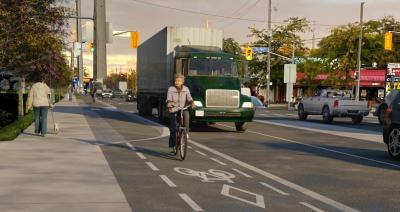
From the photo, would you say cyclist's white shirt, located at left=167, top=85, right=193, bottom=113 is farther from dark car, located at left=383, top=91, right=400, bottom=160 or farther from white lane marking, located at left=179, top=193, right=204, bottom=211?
Result: dark car, located at left=383, top=91, right=400, bottom=160

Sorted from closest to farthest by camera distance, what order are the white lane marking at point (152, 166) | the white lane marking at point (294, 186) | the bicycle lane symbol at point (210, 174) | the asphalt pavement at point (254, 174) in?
the white lane marking at point (294, 186), the asphalt pavement at point (254, 174), the bicycle lane symbol at point (210, 174), the white lane marking at point (152, 166)

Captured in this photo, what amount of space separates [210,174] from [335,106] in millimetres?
17525

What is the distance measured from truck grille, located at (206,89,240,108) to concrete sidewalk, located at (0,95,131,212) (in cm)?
525

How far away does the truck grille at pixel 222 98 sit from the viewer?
716 inches

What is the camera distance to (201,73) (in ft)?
63.3

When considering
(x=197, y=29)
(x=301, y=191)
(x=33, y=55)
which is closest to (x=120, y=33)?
(x=197, y=29)

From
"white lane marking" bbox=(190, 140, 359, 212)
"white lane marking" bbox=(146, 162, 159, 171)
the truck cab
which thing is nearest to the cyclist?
"white lane marking" bbox=(146, 162, 159, 171)

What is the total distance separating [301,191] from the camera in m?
8.17

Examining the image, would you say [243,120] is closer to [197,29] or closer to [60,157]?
[197,29]

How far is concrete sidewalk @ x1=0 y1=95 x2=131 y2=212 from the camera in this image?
22.7ft

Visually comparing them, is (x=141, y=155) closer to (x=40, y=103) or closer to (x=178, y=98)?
(x=178, y=98)

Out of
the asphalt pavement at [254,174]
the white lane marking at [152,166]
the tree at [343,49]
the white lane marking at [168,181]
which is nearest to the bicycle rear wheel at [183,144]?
the asphalt pavement at [254,174]

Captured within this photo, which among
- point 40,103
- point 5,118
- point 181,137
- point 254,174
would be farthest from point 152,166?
point 5,118

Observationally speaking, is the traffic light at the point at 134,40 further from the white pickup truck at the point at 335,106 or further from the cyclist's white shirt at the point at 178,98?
the cyclist's white shirt at the point at 178,98
